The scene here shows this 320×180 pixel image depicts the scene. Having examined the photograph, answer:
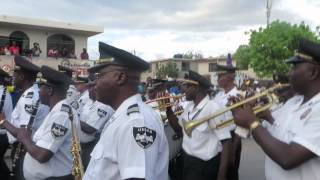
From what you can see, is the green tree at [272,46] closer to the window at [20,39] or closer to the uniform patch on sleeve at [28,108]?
the window at [20,39]

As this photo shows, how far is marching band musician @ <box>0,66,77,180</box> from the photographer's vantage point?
170 inches

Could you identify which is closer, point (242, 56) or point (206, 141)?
point (206, 141)

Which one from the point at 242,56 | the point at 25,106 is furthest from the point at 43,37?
the point at 25,106

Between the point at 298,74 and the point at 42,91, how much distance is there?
9.10 ft

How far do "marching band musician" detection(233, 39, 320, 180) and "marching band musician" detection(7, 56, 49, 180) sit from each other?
291 centimetres

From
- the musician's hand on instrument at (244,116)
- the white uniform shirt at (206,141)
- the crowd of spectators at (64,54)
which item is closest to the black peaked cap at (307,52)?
the musician's hand on instrument at (244,116)

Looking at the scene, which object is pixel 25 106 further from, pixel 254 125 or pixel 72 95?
pixel 254 125

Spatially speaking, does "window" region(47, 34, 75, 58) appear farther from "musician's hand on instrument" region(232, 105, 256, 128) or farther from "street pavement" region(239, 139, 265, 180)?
"musician's hand on instrument" region(232, 105, 256, 128)

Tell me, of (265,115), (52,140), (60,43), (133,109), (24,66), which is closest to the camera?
(133,109)

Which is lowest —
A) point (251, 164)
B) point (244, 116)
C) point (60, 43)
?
point (251, 164)

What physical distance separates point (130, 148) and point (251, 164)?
807cm

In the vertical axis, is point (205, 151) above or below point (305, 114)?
below

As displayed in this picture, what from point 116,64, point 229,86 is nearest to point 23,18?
point 229,86

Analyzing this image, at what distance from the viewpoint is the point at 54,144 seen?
4.30m
